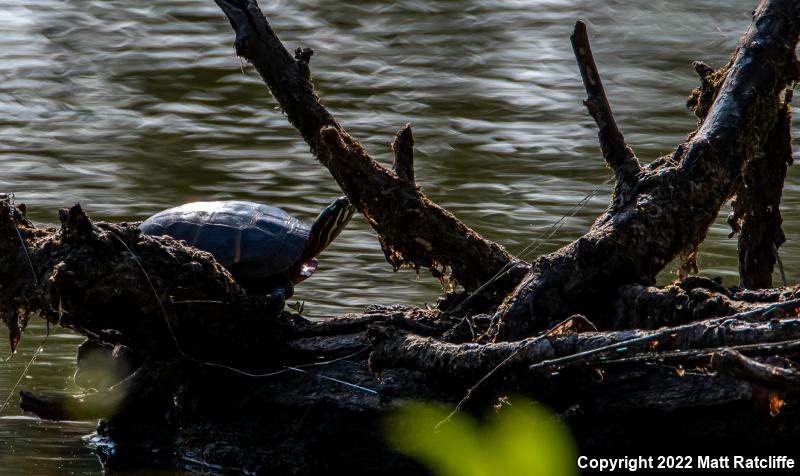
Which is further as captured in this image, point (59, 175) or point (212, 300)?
point (59, 175)

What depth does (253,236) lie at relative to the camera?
4152 mm

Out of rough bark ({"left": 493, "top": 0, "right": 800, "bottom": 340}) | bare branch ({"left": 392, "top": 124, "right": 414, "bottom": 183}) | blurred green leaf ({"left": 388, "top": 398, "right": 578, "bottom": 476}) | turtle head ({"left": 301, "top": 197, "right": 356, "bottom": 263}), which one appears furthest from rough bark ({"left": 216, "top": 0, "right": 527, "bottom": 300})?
turtle head ({"left": 301, "top": 197, "right": 356, "bottom": 263})

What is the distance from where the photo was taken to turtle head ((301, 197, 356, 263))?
435cm

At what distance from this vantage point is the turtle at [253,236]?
407 cm

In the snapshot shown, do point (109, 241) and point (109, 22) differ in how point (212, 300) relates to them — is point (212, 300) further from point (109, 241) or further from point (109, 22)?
point (109, 22)

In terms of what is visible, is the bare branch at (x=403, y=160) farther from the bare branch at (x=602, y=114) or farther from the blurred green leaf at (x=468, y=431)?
the blurred green leaf at (x=468, y=431)

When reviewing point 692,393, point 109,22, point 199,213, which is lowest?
point 692,393

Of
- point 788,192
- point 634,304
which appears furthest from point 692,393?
point 788,192

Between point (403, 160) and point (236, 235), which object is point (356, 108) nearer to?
point (236, 235)

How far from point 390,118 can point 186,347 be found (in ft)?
13.2

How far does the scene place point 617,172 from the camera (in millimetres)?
3203

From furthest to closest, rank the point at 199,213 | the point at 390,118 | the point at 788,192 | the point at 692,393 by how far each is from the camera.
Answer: the point at 390,118
the point at 788,192
the point at 199,213
the point at 692,393

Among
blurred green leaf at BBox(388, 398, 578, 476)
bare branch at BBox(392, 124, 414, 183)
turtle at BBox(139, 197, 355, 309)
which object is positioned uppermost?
bare branch at BBox(392, 124, 414, 183)

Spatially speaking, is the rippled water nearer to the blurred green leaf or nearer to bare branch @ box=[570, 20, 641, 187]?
the blurred green leaf
